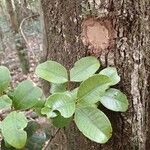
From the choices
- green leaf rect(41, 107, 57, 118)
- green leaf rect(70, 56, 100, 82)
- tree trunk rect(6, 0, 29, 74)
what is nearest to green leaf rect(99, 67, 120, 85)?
green leaf rect(70, 56, 100, 82)

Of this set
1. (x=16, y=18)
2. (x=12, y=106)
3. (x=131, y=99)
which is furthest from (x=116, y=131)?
(x=16, y=18)

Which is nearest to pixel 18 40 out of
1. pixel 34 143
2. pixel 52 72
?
pixel 34 143

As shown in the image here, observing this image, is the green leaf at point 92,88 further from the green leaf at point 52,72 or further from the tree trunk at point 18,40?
the tree trunk at point 18,40

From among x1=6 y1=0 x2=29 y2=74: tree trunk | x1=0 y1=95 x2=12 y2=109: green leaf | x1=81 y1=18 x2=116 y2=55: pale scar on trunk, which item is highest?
x1=81 y1=18 x2=116 y2=55: pale scar on trunk

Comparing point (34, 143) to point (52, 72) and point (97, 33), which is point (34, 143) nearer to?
point (52, 72)

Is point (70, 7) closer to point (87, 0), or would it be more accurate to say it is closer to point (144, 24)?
point (87, 0)

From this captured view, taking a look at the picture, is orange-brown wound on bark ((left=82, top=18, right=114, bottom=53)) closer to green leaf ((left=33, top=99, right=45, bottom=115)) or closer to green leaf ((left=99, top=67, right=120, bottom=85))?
green leaf ((left=99, top=67, right=120, bottom=85))

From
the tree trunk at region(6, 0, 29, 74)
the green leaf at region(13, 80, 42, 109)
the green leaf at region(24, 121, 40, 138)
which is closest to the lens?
the green leaf at region(13, 80, 42, 109)

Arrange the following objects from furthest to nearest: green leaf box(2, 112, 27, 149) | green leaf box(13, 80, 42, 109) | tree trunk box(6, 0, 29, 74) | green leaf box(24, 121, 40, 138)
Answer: tree trunk box(6, 0, 29, 74) → green leaf box(24, 121, 40, 138) → green leaf box(13, 80, 42, 109) → green leaf box(2, 112, 27, 149)
